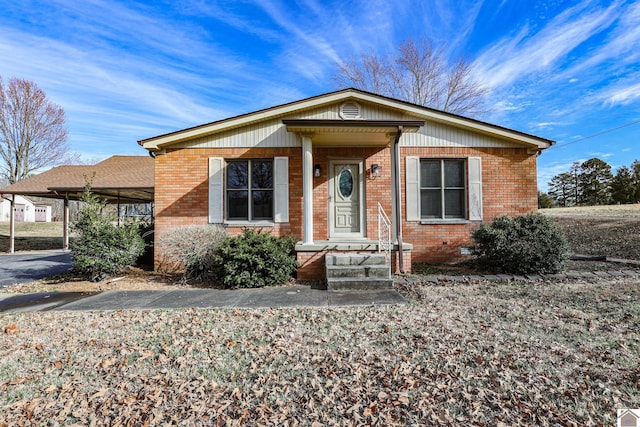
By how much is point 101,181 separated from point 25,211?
1736 inches

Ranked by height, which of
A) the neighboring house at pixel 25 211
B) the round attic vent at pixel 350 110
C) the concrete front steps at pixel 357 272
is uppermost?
the round attic vent at pixel 350 110

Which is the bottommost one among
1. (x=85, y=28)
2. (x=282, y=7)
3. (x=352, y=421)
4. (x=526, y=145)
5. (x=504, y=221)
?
(x=352, y=421)

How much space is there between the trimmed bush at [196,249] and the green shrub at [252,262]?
41 centimetres

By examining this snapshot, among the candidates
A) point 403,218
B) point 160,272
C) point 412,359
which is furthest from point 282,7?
point 412,359

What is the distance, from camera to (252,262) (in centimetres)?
652

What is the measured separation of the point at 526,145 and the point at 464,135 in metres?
1.70

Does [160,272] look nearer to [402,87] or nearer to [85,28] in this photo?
[85,28]

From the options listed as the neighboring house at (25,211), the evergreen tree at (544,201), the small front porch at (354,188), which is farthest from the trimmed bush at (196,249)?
the neighboring house at (25,211)

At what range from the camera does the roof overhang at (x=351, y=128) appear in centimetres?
698

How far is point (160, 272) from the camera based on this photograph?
8297 millimetres

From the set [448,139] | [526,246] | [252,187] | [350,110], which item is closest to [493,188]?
[448,139]

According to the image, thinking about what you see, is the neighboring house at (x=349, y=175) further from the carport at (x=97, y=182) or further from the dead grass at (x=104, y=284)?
the carport at (x=97, y=182)

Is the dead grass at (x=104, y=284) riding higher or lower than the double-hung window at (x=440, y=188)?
lower

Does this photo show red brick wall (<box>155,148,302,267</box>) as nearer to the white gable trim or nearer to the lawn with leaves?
the white gable trim
